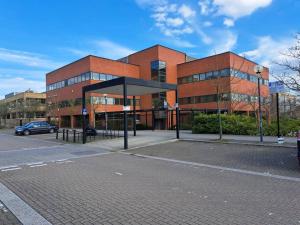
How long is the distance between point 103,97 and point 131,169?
34583mm

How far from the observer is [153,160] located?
11.3 meters

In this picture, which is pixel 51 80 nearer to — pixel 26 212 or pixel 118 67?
pixel 118 67

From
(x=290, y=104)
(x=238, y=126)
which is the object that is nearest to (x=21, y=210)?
(x=290, y=104)

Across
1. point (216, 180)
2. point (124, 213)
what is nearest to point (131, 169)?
point (216, 180)

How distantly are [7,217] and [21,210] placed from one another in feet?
1.12

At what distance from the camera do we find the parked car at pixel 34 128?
102ft

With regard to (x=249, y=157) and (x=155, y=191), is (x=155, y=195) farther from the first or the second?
(x=249, y=157)

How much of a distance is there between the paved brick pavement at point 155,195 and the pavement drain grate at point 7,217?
0.45m

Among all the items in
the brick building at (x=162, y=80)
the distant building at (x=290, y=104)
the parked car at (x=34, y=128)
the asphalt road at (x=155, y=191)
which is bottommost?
the asphalt road at (x=155, y=191)

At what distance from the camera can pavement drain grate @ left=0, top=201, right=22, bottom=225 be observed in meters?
4.61

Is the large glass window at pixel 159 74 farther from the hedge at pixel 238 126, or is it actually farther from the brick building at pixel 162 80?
the hedge at pixel 238 126

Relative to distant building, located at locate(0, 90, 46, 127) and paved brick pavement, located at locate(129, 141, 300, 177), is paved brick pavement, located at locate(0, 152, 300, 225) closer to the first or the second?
paved brick pavement, located at locate(129, 141, 300, 177)

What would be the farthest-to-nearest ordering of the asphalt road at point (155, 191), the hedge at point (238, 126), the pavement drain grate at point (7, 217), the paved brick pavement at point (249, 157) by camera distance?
the hedge at point (238, 126) < the paved brick pavement at point (249, 157) < the asphalt road at point (155, 191) < the pavement drain grate at point (7, 217)

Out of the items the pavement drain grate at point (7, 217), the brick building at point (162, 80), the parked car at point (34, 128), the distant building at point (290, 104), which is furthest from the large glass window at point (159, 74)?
the pavement drain grate at point (7, 217)
